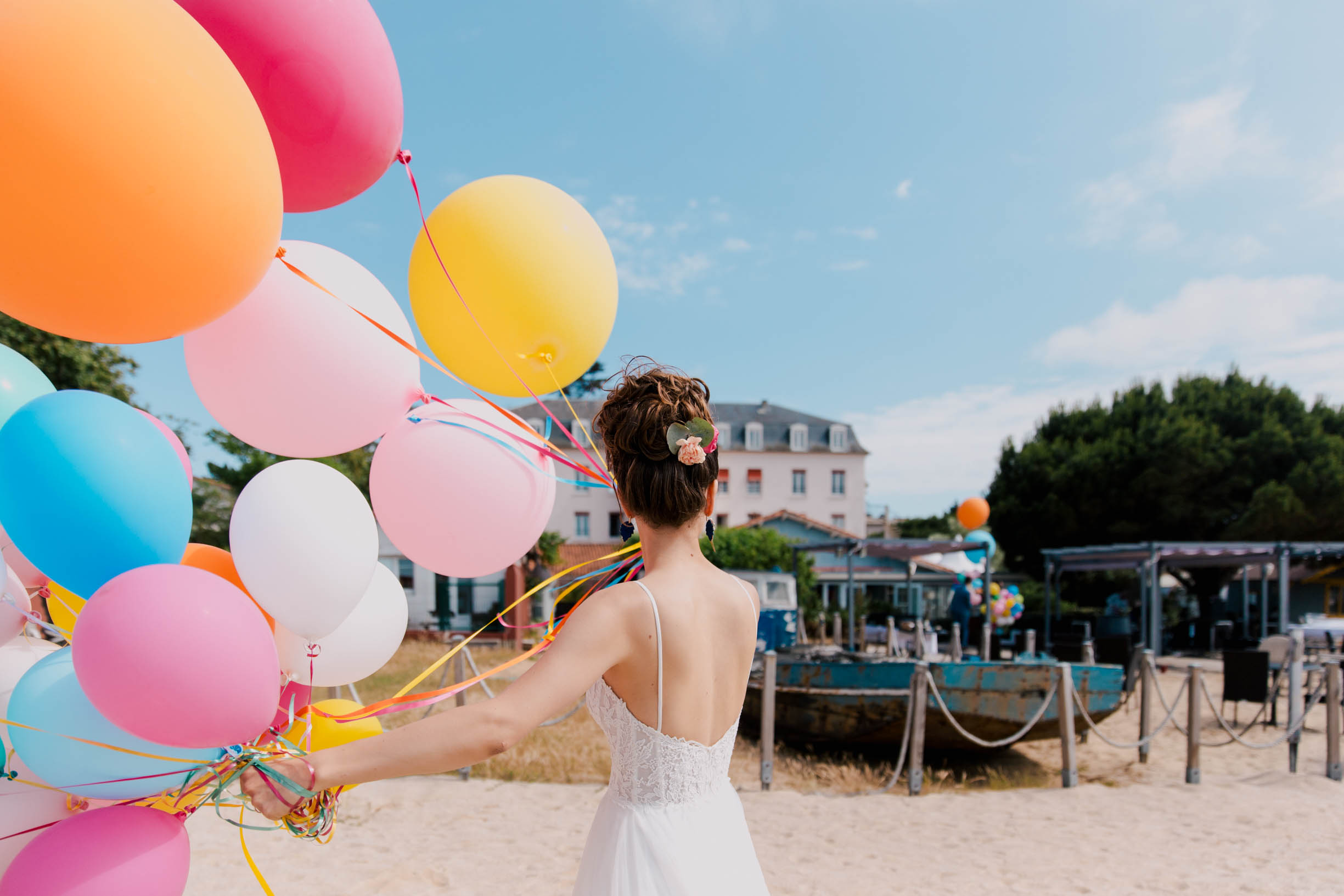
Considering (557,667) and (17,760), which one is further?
(17,760)

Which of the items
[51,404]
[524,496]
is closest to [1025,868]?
[524,496]

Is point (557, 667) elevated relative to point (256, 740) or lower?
elevated

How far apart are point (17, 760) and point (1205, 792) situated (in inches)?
325

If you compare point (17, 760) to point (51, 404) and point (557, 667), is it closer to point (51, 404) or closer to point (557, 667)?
point (51, 404)

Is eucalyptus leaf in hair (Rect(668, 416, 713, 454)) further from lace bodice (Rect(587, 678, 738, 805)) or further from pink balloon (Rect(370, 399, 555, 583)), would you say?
pink balloon (Rect(370, 399, 555, 583))

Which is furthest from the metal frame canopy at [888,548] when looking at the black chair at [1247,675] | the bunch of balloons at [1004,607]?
the black chair at [1247,675]

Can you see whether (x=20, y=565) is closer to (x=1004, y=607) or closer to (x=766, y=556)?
(x=1004, y=607)

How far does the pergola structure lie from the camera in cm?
1527

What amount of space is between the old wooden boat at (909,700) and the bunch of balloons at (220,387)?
651cm

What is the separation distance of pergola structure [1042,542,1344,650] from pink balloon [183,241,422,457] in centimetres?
1347

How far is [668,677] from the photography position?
1.59 meters

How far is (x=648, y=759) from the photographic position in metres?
1.67

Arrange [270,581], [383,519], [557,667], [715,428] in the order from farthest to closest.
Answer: [383,519] → [270,581] → [715,428] → [557,667]

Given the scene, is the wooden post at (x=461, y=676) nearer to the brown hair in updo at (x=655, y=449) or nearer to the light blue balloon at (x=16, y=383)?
the light blue balloon at (x=16, y=383)
